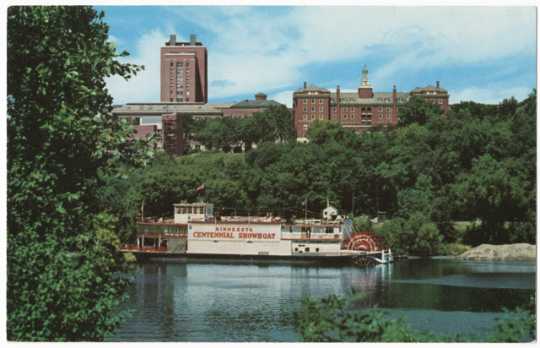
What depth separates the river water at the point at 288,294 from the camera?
30.3 feet

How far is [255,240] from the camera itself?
65.3ft

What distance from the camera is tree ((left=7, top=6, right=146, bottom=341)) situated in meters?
4.98

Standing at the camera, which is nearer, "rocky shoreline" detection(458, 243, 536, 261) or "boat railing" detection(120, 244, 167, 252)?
"rocky shoreline" detection(458, 243, 536, 261)

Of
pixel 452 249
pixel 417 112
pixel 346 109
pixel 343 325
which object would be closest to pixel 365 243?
pixel 452 249

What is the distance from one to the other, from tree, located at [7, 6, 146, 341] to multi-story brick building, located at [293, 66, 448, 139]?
2201 centimetres

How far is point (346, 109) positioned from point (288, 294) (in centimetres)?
1979

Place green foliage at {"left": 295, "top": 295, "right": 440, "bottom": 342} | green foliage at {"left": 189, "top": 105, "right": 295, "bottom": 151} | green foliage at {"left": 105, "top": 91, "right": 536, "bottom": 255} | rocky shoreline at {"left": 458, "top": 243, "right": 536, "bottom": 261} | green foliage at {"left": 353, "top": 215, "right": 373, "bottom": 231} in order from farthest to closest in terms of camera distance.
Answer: green foliage at {"left": 189, "top": 105, "right": 295, "bottom": 151} → green foliage at {"left": 353, "top": 215, "right": 373, "bottom": 231} → green foliage at {"left": 105, "top": 91, "right": 536, "bottom": 255} → rocky shoreline at {"left": 458, "top": 243, "right": 536, "bottom": 261} → green foliage at {"left": 295, "top": 295, "right": 440, "bottom": 342}

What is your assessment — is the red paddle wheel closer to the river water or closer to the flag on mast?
the river water

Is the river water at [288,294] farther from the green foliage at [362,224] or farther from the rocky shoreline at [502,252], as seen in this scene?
the green foliage at [362,224]

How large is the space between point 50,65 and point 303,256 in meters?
14.7

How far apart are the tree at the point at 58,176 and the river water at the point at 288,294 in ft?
5.63

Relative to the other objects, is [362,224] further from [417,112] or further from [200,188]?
[417,112]

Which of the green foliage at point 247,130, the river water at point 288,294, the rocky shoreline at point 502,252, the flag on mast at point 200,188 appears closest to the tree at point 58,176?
the river water at point 288,294

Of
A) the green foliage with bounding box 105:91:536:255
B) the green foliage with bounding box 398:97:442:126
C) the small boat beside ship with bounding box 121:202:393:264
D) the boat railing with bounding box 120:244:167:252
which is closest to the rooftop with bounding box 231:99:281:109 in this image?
the green foliage with bounding box 105:91:536:255
